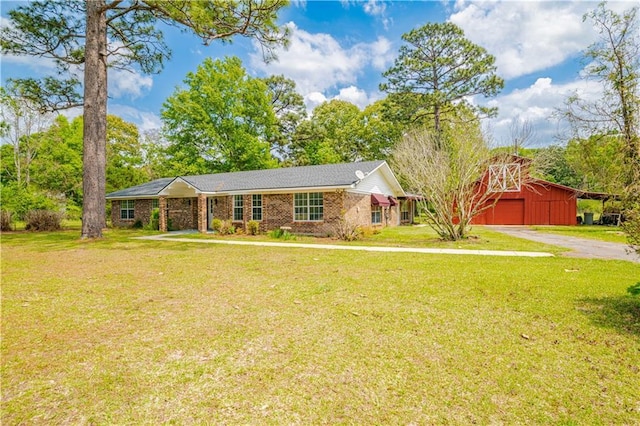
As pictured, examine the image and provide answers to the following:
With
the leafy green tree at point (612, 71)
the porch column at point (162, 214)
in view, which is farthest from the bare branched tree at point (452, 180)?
the porch column at point (162, 214)

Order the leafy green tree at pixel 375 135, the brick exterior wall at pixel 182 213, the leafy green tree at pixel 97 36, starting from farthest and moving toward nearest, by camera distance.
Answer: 1. the leafy green tree at pixel 375 135
2. the brick exterior wall at pixel 182 213
3. the leafy green tree at pixel 97 36

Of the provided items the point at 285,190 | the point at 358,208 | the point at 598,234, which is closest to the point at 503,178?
the point at 358,208

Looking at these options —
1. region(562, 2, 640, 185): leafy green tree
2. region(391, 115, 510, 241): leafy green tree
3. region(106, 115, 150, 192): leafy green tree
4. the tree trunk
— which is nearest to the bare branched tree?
region(391, 115, 510, 241): leafy green tree

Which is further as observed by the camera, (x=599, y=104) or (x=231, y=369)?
(x=599, y=104)

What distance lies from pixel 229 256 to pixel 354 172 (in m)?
9.90

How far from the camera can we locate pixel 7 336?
4074mm

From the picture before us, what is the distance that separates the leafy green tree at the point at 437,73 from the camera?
2789cm

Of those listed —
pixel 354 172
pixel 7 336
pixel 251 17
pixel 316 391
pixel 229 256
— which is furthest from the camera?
pixel 354 172

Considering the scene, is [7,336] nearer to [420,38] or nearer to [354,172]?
[354,172]

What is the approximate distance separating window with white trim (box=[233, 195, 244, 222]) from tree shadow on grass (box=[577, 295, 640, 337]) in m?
17.4

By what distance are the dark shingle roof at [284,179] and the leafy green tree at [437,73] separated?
13.5m

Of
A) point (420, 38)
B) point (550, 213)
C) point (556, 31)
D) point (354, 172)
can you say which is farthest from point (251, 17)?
point (550, 213)

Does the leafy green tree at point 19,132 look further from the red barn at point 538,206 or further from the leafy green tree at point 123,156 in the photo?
the red barn at point 538,206

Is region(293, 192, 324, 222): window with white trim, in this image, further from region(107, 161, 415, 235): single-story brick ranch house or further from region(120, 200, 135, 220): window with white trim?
region(120, 200, 135, 220): window with white trim
